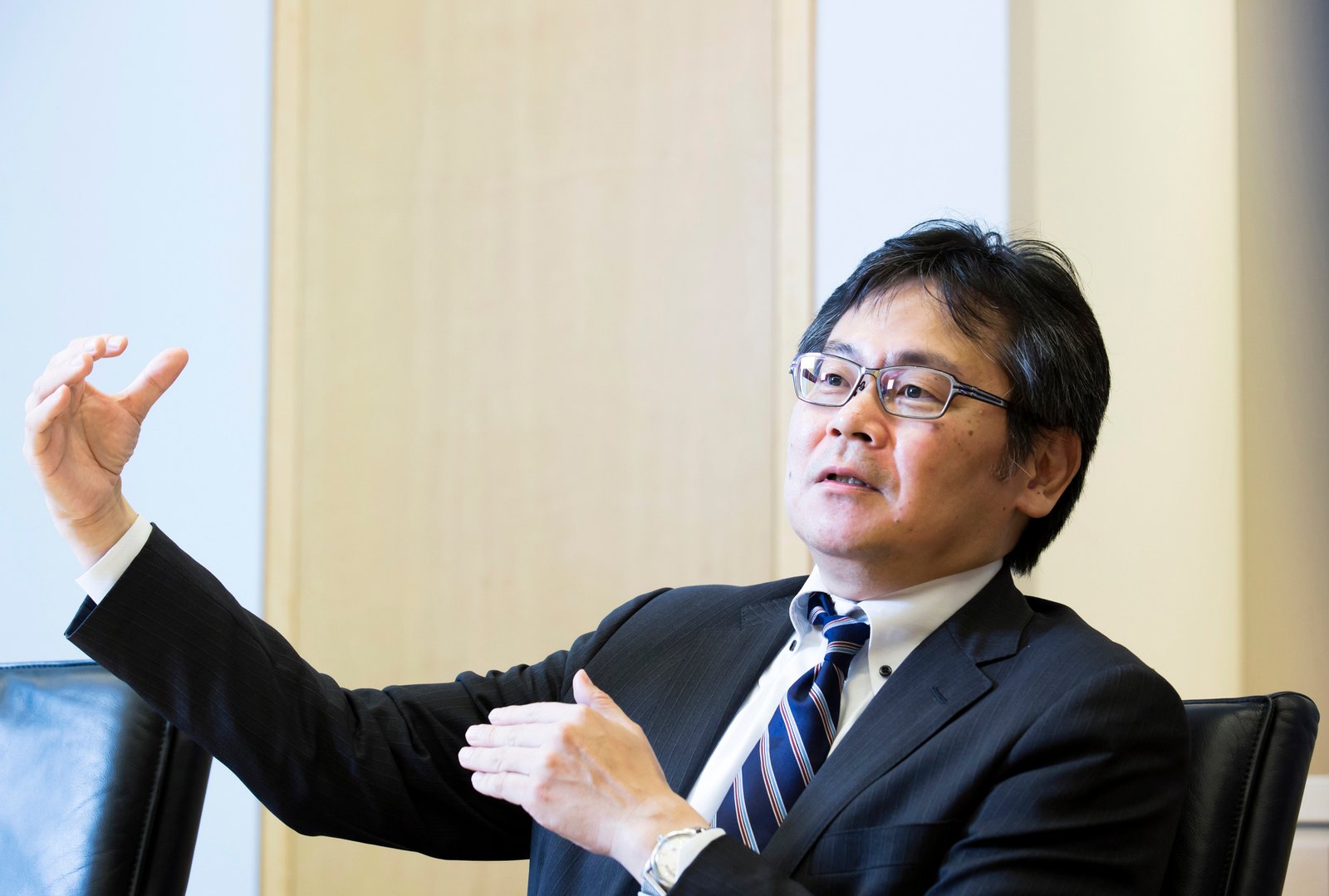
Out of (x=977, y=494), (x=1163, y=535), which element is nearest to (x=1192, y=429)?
(x=1163, y=535)

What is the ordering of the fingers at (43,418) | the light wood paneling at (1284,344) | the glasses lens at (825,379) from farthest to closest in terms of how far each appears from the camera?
the light wood paneling at (1284,344) → the glasses lens at (825,379) → the fingers at (43,418)

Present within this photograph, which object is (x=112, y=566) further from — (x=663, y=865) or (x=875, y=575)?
(x=875, y=575)

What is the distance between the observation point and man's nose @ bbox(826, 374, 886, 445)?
1445 millimetres

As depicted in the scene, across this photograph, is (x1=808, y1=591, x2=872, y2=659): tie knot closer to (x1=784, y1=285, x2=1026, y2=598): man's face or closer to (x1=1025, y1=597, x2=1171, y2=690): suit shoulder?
(x1=784, y1=285, x2=1026, y2=598): man's face

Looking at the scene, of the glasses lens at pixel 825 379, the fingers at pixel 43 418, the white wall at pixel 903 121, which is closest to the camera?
the fingers at pixel 43 418

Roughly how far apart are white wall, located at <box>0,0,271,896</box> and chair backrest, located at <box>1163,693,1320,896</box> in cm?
178

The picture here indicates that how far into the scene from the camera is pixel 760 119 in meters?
2.34

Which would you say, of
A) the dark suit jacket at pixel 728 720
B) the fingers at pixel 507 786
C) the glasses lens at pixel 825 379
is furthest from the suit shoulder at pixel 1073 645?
the fingers at pixel 507 786

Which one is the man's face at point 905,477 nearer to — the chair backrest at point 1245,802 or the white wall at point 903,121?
the chair backrest at point 1245,802

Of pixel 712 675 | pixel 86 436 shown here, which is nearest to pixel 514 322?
pixel 712 675

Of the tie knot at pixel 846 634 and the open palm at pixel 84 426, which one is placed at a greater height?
the open palm at pixel 84 426

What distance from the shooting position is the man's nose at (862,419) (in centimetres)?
145

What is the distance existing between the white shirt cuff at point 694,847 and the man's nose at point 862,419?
1.74 ft

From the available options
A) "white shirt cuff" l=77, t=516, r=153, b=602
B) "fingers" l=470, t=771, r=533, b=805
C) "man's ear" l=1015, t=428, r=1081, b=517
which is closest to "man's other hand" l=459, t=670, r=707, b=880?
"fingers" l=470, t=771, r=533, b=805
